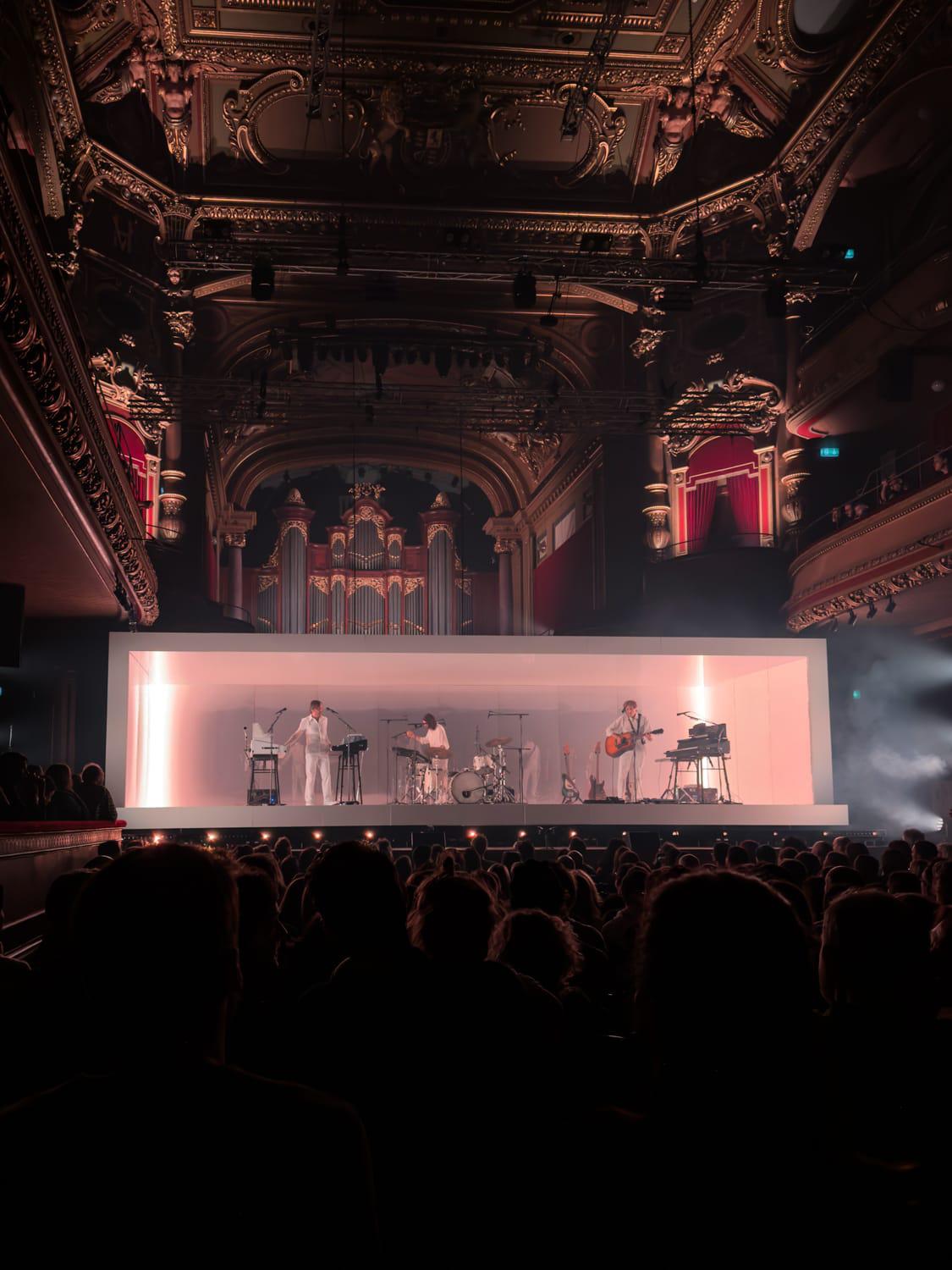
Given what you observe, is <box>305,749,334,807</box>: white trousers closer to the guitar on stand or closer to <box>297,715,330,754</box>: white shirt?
<box>297,715,330,754</box>: white shirt

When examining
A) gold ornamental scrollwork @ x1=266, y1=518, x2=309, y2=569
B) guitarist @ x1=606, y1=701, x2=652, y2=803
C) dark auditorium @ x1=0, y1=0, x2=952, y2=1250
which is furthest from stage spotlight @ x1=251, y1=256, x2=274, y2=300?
gold ornamental scrollwork @ x1=266, y1=518, x2=309, y2=569

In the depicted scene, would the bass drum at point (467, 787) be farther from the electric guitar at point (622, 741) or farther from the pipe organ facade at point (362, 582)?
the pipe organ facade at point (362, 582)

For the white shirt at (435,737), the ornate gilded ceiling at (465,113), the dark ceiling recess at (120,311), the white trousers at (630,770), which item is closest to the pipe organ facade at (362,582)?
the white shirt at (435,737)

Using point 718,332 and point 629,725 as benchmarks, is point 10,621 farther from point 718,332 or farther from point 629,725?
point 718,332

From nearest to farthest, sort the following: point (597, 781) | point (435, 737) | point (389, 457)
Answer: point (435, 737) < point (597, 781) < point (389, 457)

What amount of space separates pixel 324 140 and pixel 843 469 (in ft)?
28.6

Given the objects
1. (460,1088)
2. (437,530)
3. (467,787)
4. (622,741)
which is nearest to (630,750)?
(622,741)

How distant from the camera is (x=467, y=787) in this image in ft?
51.8

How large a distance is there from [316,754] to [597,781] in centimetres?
430

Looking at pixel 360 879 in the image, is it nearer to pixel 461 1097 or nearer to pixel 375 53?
pixel 461 1097

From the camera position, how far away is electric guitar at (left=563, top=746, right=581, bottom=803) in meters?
16.7

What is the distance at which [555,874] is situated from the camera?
4324 millimetres

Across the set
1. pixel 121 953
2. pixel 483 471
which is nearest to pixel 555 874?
pixel 121 953

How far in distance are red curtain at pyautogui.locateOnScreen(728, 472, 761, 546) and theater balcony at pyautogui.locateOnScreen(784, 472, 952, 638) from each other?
1.22 metres
